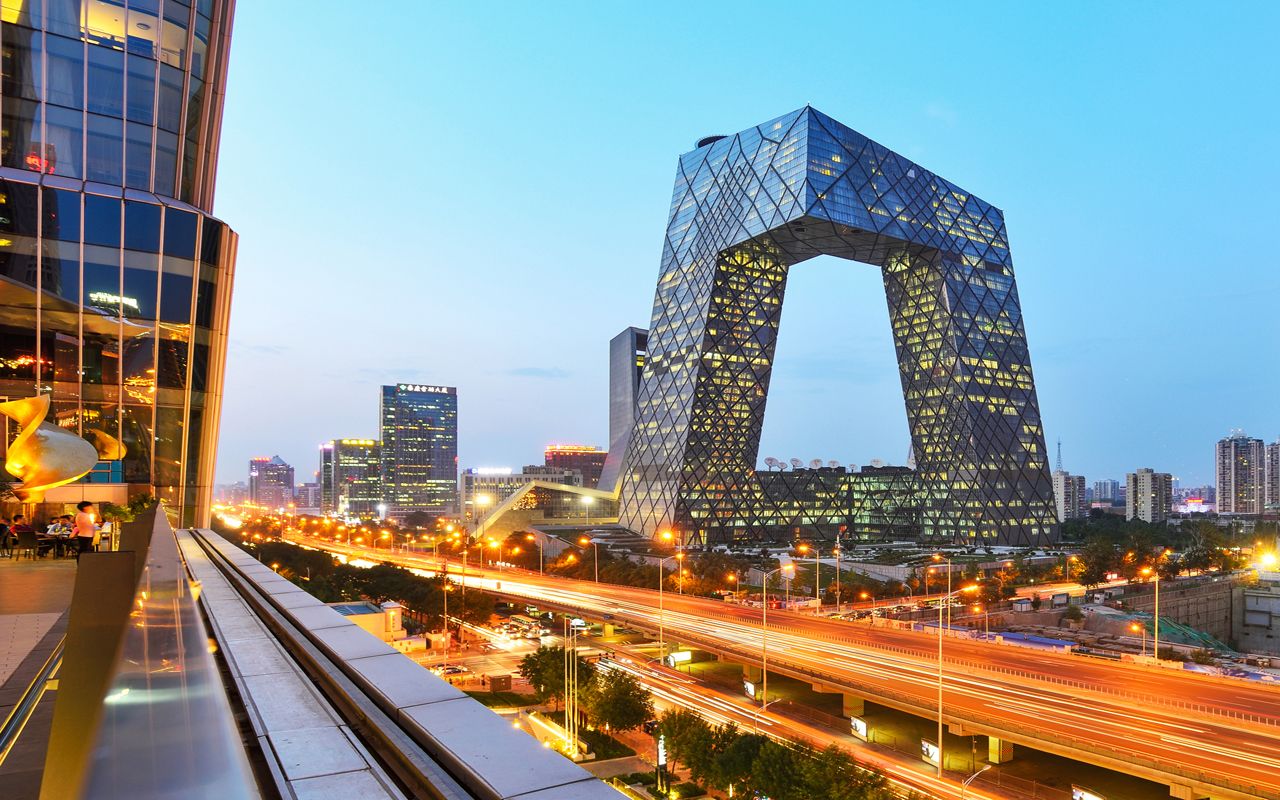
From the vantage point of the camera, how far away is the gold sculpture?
10.8 m

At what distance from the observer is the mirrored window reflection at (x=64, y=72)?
2438cm

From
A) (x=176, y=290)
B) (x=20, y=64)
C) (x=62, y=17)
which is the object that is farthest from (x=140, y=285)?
(x=62, y=17)

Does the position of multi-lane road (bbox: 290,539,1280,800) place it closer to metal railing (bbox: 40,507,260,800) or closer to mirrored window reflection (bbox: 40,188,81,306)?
metal railing (bbox: 40,507,260,800)

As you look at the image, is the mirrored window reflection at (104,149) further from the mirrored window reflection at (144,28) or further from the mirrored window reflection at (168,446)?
the mirrored window reflection at (168,446)

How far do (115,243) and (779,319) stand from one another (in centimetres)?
7950

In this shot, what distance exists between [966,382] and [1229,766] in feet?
269

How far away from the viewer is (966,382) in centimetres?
9956

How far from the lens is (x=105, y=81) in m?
25.2

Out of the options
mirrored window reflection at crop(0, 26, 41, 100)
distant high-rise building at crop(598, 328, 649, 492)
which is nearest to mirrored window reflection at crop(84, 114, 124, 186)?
mirrored window reflection at crop(0, 26, 41, 100)

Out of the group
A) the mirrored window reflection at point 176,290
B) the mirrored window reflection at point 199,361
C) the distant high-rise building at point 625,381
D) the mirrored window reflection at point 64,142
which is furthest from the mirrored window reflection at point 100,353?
the distant high-rise building at point 625,381

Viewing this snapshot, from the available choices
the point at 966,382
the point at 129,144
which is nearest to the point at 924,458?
the point at 966,382

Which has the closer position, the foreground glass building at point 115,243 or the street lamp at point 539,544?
the foreground glass building at point 115,243

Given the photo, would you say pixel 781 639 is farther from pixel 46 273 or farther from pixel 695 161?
pixel 695 161

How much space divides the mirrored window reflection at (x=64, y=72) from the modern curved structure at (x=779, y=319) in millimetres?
73364
